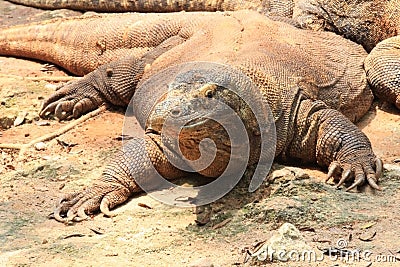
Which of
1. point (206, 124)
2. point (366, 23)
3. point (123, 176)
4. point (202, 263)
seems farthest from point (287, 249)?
point (366, 23)

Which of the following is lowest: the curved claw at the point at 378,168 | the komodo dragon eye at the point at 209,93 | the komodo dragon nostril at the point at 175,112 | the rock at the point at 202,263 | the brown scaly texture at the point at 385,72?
the rock at the point at 202,263

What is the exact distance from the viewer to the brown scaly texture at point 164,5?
777 cm

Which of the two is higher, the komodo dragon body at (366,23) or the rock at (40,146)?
the komodo dragon body at (366,23)

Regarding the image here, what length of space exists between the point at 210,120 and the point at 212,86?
0.79 ft

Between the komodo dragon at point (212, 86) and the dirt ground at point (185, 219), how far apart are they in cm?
20

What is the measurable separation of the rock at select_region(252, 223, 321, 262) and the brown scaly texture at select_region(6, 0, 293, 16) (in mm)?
3956

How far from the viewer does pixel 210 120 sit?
4.55m

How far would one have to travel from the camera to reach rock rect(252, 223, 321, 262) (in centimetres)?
393

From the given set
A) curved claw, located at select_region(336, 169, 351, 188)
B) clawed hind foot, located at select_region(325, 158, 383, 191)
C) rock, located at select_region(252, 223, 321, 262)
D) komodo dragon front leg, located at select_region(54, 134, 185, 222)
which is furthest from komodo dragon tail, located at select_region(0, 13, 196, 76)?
rock, located at select_region(252, 223, 321, 262)

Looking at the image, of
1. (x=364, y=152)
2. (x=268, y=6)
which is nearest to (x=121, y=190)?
(x=364, y=152)

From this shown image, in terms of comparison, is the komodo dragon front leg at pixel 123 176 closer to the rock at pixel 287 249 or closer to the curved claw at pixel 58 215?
the curved claw at pixel 58 215

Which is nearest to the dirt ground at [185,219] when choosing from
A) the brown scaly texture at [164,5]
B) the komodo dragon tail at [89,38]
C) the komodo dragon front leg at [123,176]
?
the komodo dragon front leg at [123,176]

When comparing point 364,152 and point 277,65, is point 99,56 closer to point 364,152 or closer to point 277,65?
point 277,65

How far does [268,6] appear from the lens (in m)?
7.78
